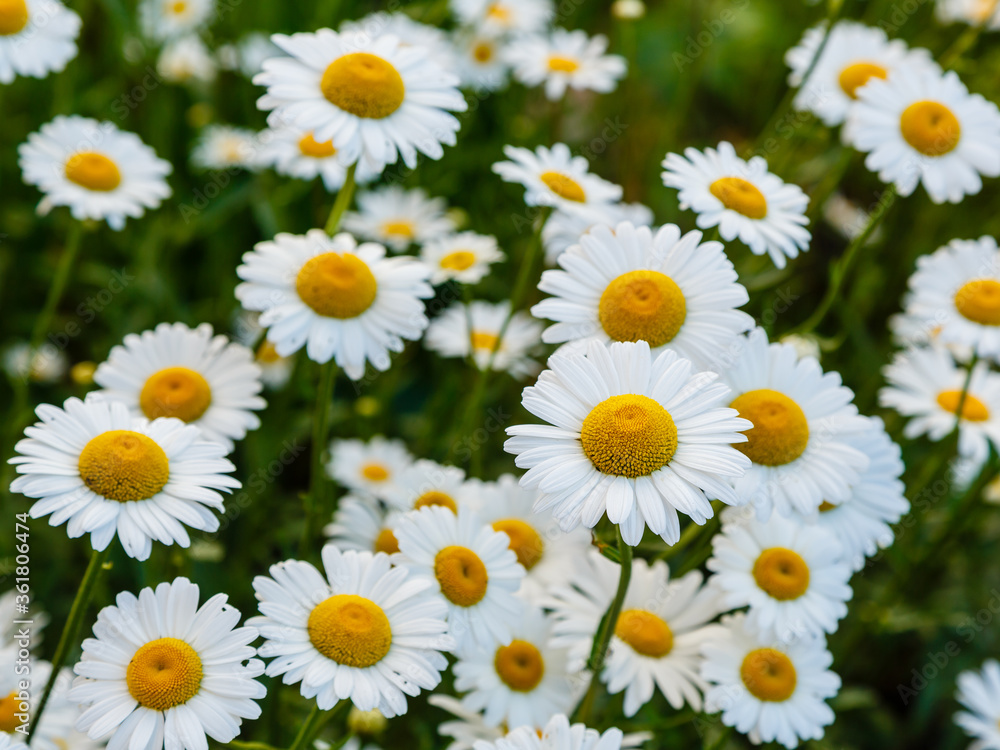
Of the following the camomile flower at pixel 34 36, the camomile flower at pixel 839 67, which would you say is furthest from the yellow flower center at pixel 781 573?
the camomile flower at pixel 34 36

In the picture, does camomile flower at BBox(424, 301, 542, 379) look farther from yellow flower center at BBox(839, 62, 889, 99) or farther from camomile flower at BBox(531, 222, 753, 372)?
yellow flower center at BBox(839, 62, 889, 99)

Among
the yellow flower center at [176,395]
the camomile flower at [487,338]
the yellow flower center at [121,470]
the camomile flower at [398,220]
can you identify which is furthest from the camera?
the camomile flower at [398,220]

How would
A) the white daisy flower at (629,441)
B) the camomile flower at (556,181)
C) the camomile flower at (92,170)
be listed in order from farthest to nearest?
1. the camomile flower at (92,170)
2. the camomile flower at (556,181)
3. the white daisy flower at (629,441)

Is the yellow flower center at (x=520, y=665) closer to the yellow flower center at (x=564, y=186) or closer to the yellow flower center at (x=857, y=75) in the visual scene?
the yellow flower center at (x=564, y=186)

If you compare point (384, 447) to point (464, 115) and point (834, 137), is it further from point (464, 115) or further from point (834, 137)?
point (834, 137)

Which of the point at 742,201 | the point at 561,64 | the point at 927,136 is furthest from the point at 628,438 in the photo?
the point at 561,64

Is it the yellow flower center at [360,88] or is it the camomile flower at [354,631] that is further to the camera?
the yellow flower center at [360,88]

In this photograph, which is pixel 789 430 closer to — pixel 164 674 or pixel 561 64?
pixel 164 674
